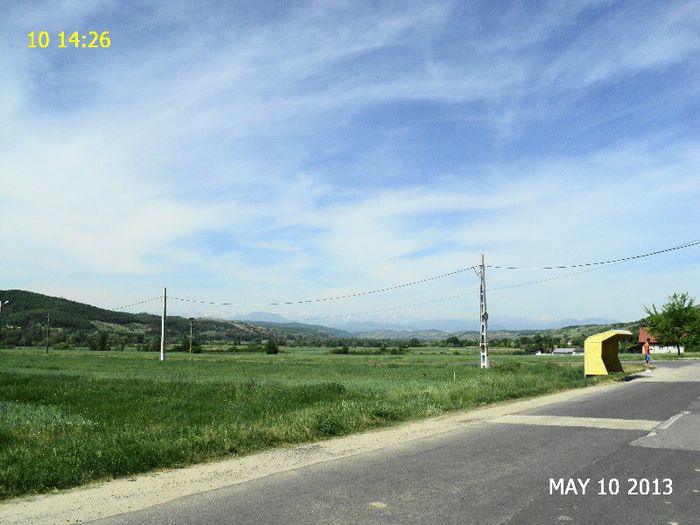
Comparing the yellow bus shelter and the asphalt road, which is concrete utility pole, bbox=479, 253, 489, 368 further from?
the asphalt road

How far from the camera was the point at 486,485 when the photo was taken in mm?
7211

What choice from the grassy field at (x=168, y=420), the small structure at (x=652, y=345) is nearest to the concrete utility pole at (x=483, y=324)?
the grassy field at (x=168, y=420)

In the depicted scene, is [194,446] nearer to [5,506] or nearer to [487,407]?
[5,506]

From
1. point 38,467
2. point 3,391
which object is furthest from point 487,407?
point 3,391

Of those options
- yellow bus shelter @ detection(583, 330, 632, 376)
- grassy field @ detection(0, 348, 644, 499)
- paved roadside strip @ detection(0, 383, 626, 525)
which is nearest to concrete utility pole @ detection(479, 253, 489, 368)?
yellow bus shelter @ detection(583, 330, 632, 376)

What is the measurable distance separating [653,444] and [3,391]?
24.8 m

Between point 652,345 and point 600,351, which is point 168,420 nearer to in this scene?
point 600,351

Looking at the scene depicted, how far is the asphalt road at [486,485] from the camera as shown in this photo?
19.8ft

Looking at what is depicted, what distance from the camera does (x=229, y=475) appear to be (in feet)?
26.7

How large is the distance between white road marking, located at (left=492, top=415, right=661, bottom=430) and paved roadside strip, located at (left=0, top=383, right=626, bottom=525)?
195cm

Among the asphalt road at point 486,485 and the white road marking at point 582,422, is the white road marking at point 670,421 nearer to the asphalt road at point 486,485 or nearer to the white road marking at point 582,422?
the white road marking at point 582,422

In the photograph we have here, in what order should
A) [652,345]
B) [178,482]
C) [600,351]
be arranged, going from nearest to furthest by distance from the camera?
[178,482]
[600,351]
[652,345]

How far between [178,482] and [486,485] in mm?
4260

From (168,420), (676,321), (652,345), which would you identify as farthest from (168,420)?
(652,345)
